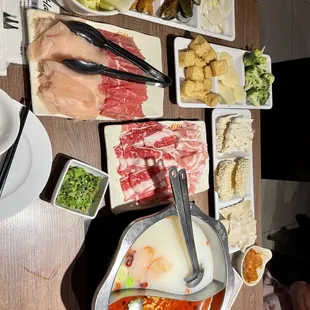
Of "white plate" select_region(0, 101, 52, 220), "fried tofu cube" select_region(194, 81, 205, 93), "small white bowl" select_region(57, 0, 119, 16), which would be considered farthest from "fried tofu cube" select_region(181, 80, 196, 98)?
"white plate" select_region(0, 101, 52, 220)

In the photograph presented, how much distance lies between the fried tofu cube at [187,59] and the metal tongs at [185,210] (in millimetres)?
405

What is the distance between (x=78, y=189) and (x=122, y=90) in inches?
12.9

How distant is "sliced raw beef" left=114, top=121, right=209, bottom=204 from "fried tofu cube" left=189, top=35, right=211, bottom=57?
0.82 feet

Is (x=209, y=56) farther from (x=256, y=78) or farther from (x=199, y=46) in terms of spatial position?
(x=256, y=78)

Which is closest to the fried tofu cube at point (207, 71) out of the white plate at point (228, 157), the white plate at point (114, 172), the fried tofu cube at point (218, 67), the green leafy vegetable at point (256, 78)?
the fried tofu cube at point (218, 67)

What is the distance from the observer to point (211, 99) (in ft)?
5.27

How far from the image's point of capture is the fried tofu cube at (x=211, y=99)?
1602mm

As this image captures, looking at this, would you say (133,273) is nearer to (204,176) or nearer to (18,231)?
(18,231)

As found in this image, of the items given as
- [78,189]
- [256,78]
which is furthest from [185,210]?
[256,78]

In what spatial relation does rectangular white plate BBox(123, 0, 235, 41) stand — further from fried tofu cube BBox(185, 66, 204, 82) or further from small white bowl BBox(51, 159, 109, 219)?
small white bowl BBox(51, 159, 109, 219)

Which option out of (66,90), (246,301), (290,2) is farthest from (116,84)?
(290,2)

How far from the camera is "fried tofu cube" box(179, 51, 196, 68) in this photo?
4.98ft

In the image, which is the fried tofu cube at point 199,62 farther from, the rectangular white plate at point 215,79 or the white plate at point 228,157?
the white plate at point 228,157

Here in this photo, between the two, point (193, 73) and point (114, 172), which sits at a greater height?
point (193, 73)
